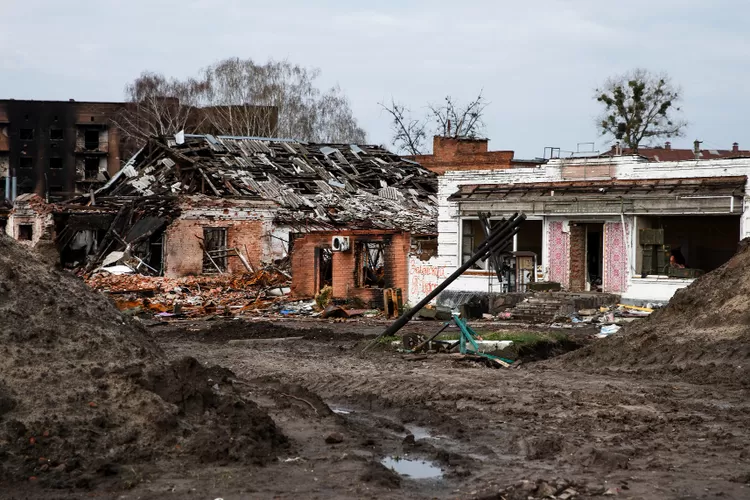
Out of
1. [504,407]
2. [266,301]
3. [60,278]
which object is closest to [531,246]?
[266,301]

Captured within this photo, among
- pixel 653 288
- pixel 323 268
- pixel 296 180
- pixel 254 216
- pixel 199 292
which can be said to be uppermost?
pixel 296 180

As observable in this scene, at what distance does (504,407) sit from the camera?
12.9m

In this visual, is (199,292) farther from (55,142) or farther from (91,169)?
(55,142)

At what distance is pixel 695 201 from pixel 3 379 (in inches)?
801

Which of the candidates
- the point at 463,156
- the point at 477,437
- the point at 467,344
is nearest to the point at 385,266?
the point at 467,344

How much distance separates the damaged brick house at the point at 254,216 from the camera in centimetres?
3092

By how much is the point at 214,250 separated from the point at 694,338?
80.1ft

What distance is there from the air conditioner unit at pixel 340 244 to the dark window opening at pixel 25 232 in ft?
49.2

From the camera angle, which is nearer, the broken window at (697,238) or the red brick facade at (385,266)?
the broken window at (697,238)

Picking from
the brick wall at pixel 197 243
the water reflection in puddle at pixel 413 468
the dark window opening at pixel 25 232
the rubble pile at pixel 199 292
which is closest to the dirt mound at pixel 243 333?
the rubble pile at pixel 199 292

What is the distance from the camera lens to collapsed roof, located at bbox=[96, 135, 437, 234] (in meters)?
42.1

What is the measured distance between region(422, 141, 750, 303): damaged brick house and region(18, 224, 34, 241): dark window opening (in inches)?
685

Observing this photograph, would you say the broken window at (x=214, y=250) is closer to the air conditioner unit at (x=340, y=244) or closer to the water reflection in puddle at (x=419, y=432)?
the air conditioner unit at (x=340, y=244)

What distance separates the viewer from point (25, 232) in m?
39.1
